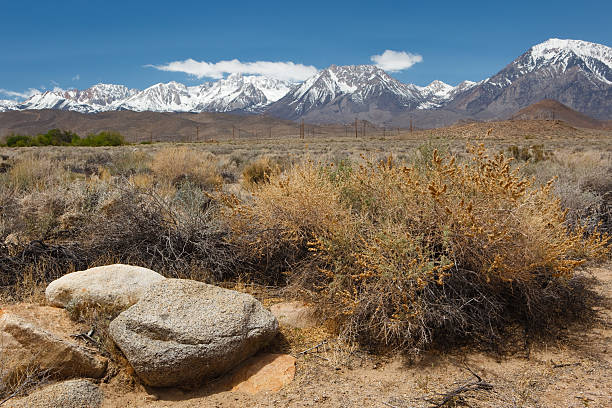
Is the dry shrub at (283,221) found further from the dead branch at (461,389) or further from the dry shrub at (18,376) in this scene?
the dry shrub at (18,376)

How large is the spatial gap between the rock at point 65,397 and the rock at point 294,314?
1737 millimetres

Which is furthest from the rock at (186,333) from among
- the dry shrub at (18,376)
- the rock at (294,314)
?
the dry shrub at (18,376)

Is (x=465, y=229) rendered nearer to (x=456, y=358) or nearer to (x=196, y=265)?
(x=456, y=358)

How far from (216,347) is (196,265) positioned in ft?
5.38

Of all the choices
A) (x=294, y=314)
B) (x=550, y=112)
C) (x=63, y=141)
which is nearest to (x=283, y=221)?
(x=294, y=314)

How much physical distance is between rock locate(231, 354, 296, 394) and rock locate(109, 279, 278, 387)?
9cm

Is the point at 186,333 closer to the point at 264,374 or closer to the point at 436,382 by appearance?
the point at 264,374

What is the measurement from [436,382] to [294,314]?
5.22 ft

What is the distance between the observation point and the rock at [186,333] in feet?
10.8

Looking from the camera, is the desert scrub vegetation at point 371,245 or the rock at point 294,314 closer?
the desert scrub vegetation at point 371,245

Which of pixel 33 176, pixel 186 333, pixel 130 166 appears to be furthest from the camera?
pixel 130 166

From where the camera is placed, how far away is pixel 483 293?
154 inches

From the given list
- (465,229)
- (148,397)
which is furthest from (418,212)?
(148,397)

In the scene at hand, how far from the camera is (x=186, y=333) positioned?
337 cm
